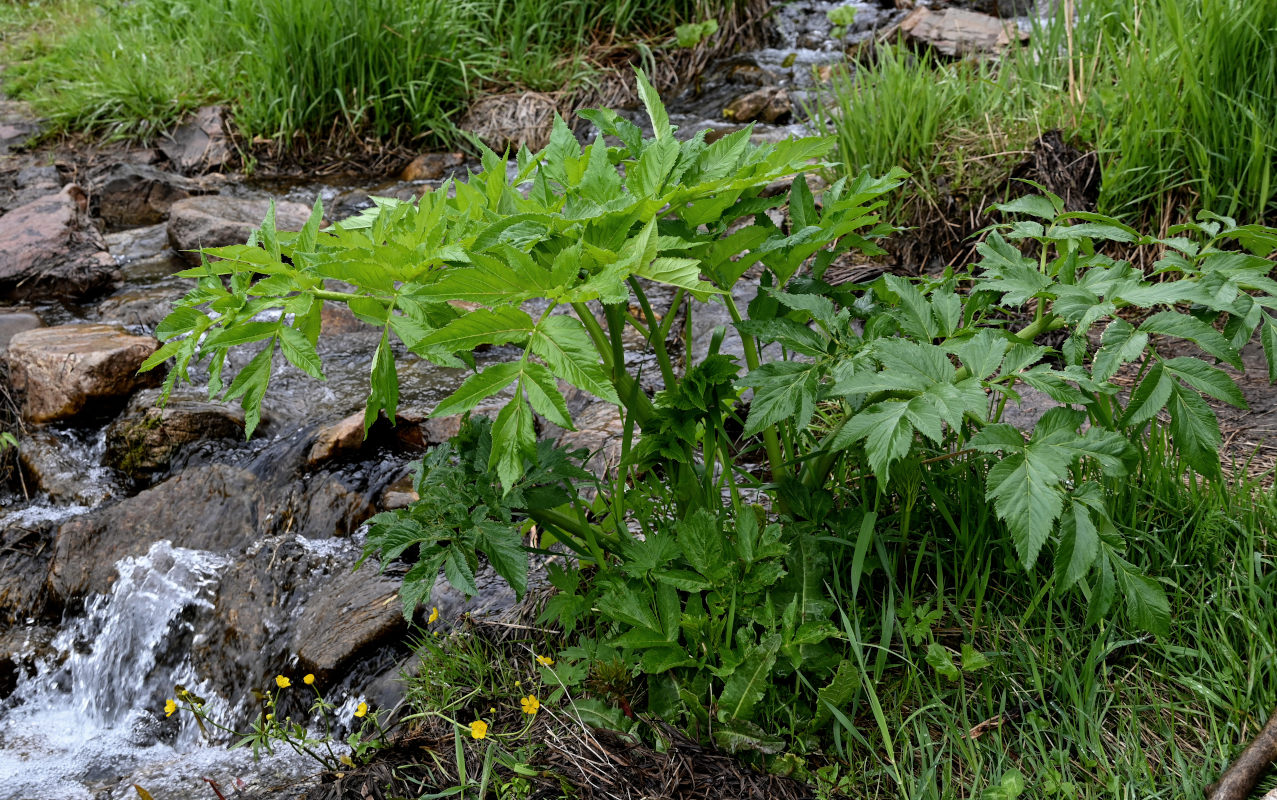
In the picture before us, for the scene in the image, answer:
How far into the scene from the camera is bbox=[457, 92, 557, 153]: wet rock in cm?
627

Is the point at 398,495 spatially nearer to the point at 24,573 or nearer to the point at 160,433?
the point at 160,433

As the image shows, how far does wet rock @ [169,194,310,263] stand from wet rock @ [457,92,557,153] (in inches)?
56.3

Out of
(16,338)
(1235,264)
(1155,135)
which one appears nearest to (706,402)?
(1235,264)

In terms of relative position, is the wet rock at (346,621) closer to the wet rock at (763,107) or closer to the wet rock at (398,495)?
the wet rock at (398,495)

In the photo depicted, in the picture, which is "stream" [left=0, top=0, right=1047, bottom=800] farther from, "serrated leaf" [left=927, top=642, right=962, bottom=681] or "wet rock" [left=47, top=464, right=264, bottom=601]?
"serrated leaf" [left=927, top=642, right=962, bottom=681]

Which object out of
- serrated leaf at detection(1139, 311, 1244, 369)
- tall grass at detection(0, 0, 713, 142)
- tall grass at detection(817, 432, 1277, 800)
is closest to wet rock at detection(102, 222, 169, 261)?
tall grass at detection(0, 0, 713, 142)

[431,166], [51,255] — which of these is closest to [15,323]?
[51,255]

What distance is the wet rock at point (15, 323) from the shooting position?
4.32 metres

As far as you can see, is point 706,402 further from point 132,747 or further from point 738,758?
point 132,747

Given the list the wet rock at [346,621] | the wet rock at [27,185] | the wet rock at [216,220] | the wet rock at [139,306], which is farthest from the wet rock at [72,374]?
the wet rock at [27,185]

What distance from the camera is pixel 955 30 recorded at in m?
6.22

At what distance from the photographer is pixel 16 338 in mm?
3988

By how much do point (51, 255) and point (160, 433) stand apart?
2.11 metres

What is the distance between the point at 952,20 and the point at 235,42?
17.5ft
